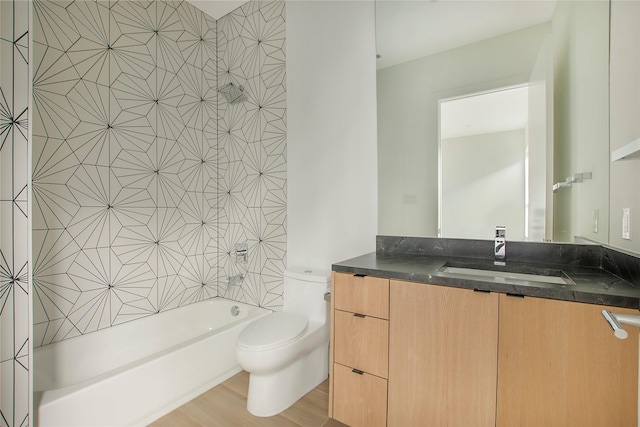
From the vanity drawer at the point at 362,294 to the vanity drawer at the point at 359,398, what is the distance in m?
A: 0.29

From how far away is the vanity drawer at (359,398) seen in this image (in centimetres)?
128

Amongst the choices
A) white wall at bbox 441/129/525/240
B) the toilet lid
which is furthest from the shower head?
the toilet lid

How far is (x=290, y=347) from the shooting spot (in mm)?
1646

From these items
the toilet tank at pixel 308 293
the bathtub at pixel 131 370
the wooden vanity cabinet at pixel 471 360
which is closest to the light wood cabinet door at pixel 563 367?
the wooden vanity cabinet at pixel 471 360

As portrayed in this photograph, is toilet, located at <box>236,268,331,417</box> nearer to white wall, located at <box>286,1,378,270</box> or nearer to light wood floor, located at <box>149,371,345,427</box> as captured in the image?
light wood floor, located at <box>149,371,345,427</box>

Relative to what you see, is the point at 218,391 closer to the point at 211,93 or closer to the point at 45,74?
the point at 45,74

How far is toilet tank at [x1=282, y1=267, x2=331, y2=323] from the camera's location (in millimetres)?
1966

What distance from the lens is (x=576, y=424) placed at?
0.92m

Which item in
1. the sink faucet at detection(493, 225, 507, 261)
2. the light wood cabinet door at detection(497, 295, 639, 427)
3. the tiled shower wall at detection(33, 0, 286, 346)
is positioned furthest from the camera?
the tiled shower wall at detection(33, 0, 286, 346)

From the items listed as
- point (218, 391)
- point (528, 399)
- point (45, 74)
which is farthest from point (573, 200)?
point (45, 74)

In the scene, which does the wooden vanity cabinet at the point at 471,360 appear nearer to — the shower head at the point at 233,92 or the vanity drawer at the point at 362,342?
the vanity drawer at the point at 362,342

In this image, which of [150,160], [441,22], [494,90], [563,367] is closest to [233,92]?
[150,160]

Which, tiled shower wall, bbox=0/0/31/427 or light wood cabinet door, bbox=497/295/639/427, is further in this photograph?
tiled shower wall, bbox=0/0/31/427

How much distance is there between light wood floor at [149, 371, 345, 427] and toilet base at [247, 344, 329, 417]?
0.03m
